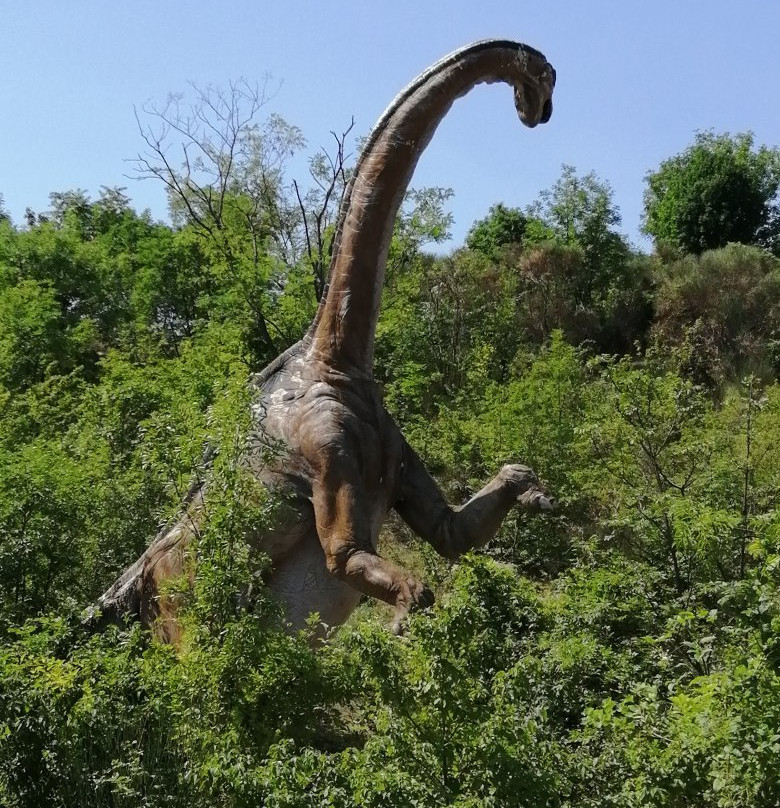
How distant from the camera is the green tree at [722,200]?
1146 inches

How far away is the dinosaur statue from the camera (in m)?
6.13

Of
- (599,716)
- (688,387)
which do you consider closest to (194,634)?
(599,716)

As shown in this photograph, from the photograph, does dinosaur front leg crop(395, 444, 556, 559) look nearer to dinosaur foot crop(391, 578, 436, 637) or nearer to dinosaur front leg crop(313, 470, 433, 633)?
dinosaur front leg crop(313, 470, 433, 633)

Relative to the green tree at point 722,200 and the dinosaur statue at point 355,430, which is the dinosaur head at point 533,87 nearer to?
the dinosaur statue at point 355,430

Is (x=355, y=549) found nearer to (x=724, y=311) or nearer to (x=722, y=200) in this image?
(x=724, y=311)

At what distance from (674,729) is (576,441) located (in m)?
8.67

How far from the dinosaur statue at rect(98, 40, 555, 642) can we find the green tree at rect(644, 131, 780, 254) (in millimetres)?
23504

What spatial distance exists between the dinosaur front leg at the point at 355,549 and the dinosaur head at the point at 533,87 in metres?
2.44

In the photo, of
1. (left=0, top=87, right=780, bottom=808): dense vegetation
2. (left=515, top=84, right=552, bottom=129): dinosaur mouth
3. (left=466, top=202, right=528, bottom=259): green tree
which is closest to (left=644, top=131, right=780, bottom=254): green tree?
(left=466, top=202, right=528, bottom=259): green tree

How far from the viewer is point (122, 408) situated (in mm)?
13000

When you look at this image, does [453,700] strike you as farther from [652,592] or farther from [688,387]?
[688,387]

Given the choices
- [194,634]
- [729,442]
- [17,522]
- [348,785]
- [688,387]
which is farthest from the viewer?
[729,442]

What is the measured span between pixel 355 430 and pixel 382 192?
4.64 feet

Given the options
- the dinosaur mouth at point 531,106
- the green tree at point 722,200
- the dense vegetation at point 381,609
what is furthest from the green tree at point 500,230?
the dinosaur mouth at point 531,106
